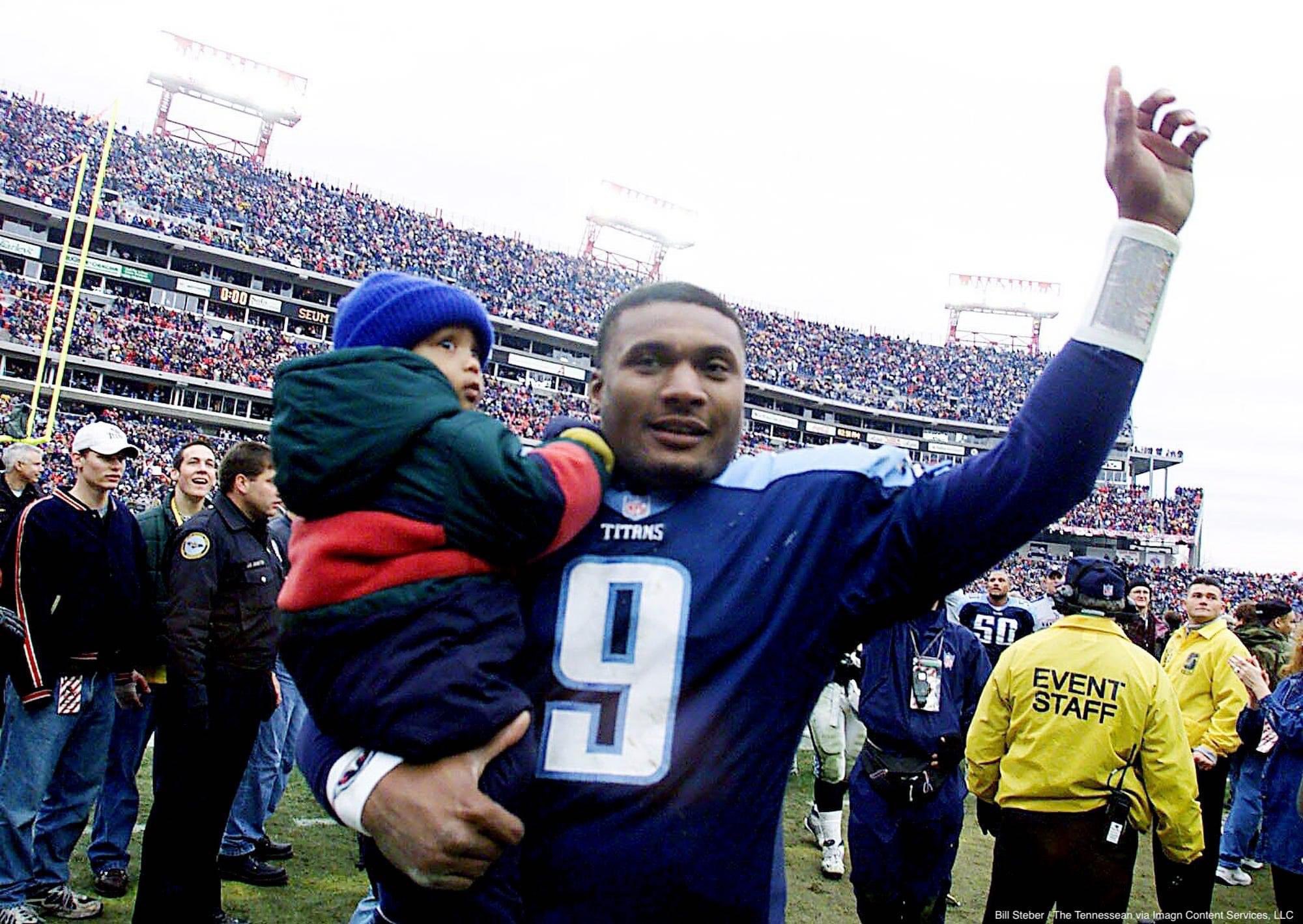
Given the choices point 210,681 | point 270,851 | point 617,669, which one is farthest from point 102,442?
point 617,669

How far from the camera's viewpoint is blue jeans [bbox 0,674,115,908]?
169 inches

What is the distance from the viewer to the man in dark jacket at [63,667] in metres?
4.34

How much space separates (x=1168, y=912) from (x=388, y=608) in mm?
5707

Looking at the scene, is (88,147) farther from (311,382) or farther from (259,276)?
(311,382)

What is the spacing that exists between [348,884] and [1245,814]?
6.66 metres

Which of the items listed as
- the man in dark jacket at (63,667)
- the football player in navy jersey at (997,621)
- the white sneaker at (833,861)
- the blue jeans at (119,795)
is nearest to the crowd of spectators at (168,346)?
the football player in navy jersey at (997,621)

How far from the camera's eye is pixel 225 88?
1917 inches

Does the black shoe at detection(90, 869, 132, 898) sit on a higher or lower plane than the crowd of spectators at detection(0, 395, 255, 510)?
higher

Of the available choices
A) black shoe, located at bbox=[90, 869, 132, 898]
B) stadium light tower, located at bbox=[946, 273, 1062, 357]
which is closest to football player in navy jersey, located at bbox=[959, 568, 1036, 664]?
black shoe, located at bbox=[90, 869, 132, 898]

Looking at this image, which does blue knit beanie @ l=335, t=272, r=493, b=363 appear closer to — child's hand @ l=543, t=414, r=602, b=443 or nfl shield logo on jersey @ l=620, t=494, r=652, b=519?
child's hand @ l=543, t=414, r=602, b=443

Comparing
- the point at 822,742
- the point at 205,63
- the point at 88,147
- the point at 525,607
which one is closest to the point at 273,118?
the point at 205,63

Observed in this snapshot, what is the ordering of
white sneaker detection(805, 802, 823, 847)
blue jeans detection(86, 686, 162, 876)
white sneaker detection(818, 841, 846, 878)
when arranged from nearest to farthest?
blue jeans detection(86, 686, 162, 876) < white sneaker detection(818, 841, 846, 878) < white sneaker detection(805, 802, 823, 847)

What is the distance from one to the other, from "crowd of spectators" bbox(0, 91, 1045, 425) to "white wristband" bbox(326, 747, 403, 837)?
1495 inches

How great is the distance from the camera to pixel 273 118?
50125 mm
